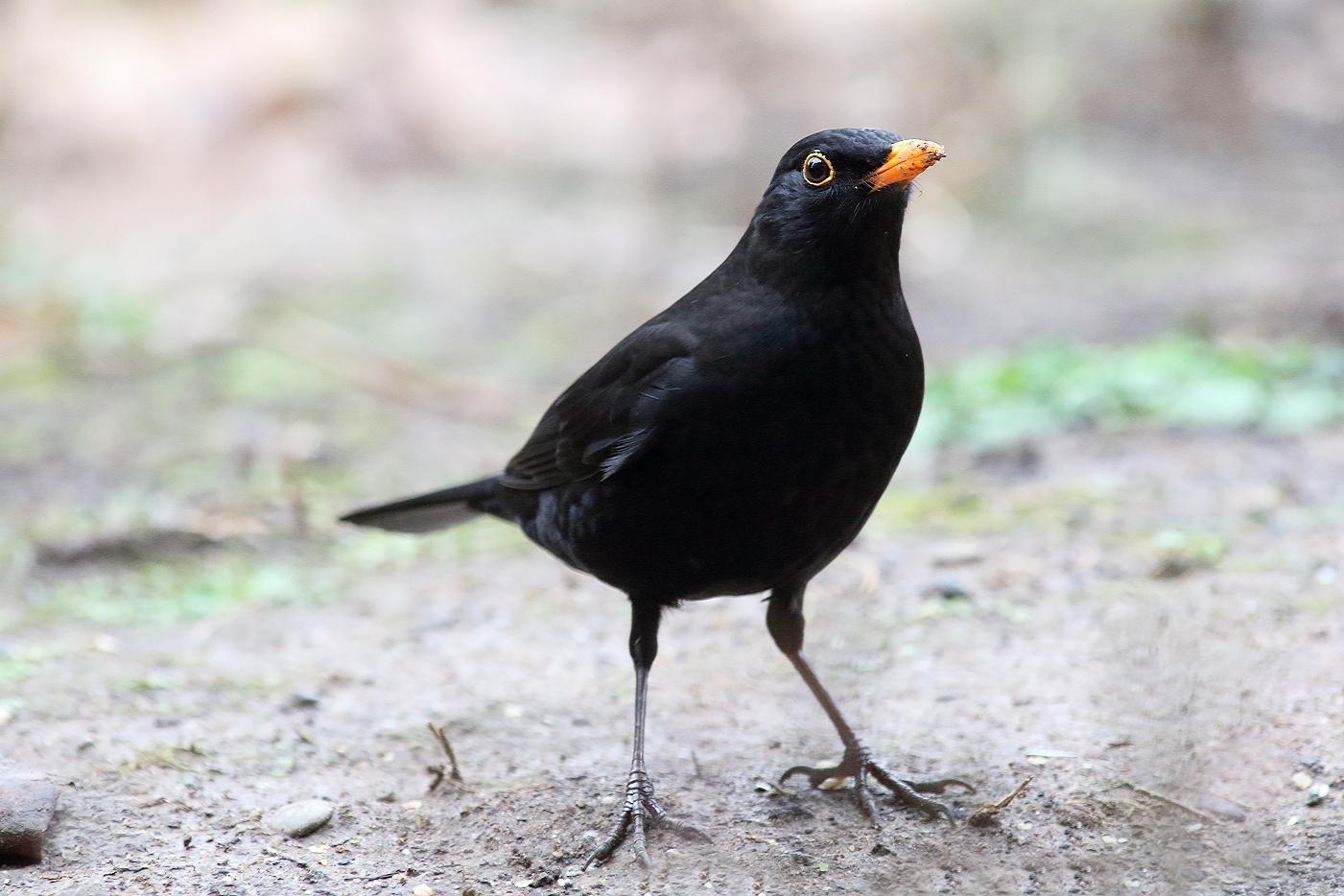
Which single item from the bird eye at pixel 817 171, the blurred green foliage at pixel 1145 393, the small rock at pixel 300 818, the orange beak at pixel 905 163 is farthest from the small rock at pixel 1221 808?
the blurred green foliage at pixel 1145 393

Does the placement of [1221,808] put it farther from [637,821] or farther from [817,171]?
[817,171]

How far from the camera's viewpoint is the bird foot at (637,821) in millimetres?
3311

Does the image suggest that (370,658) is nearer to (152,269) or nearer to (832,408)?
(832,408)

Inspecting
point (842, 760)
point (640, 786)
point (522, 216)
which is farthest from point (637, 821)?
point (522, 216)

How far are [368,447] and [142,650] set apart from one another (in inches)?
91.2

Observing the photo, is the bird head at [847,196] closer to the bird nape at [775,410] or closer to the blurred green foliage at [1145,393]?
the bird nape at [775,410]

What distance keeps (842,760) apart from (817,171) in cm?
159

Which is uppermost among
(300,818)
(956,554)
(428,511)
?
(428,511)

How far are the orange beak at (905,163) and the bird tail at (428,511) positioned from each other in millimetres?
1738

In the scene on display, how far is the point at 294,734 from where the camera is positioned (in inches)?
161

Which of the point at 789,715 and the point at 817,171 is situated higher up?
the point at 817,171

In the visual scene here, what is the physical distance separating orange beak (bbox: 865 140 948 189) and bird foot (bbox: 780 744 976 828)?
4.98 feet

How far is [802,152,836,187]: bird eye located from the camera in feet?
11.1

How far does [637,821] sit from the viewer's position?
3398 millimetres
